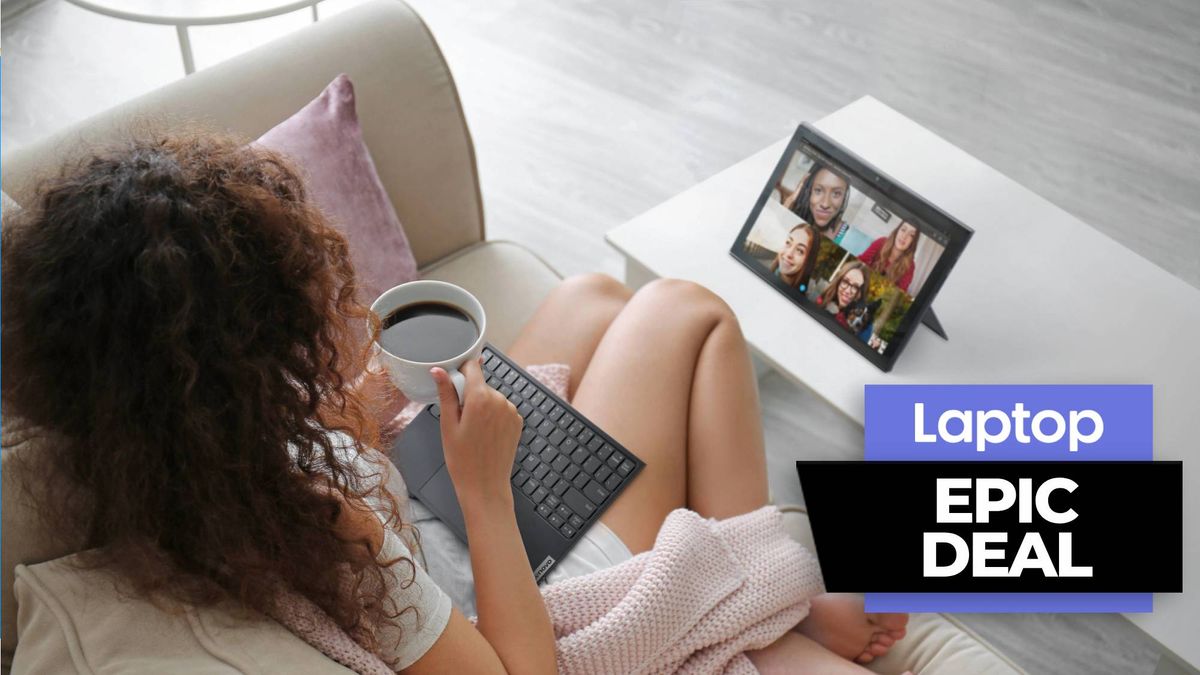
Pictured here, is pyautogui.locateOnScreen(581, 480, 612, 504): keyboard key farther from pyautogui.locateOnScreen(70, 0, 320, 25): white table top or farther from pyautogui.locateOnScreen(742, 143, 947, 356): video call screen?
pyautogui.locateOnScreen(70, 0, 320, 25): white table top

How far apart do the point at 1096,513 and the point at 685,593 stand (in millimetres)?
640

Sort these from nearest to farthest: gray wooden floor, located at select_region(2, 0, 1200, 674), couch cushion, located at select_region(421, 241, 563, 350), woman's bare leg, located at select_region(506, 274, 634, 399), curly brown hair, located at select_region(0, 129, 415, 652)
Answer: curly brown hair, located at select_region(0, 129, 415, 652) → woman's bare leg, located at select_region(506, 274, 634, 399) → couch cushion, located at select_region(421, 241, 563, 350) → gray wooden floor, located at select_region(2, 0, 1200, 674)

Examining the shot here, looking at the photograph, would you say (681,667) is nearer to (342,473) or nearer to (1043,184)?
(342,473)

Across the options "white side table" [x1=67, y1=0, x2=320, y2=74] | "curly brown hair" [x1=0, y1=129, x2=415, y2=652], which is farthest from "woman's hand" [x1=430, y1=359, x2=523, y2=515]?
"white side table" [x1=67, y1=0, x2=320, y2=74]

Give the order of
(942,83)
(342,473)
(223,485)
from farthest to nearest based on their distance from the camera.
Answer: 1. (942,83)
2. (342,473)
3. (223,485)

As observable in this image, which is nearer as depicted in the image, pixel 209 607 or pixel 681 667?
pixel 209 607

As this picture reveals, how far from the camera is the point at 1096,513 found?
1477 millimetres

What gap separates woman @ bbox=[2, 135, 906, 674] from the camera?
78cm

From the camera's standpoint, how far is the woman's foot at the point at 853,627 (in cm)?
134

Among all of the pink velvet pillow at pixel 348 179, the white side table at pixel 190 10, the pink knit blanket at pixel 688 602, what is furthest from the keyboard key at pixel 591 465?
the white side table at pixel 190 10

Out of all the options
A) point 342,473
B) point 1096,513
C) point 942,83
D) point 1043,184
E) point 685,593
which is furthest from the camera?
point 942,83

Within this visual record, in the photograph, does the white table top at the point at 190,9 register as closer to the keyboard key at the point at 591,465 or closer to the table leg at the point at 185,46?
the table leg at the point at 185,46

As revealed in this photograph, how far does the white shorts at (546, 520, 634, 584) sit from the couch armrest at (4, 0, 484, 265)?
61 cm

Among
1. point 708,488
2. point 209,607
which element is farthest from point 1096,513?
point 209,607
